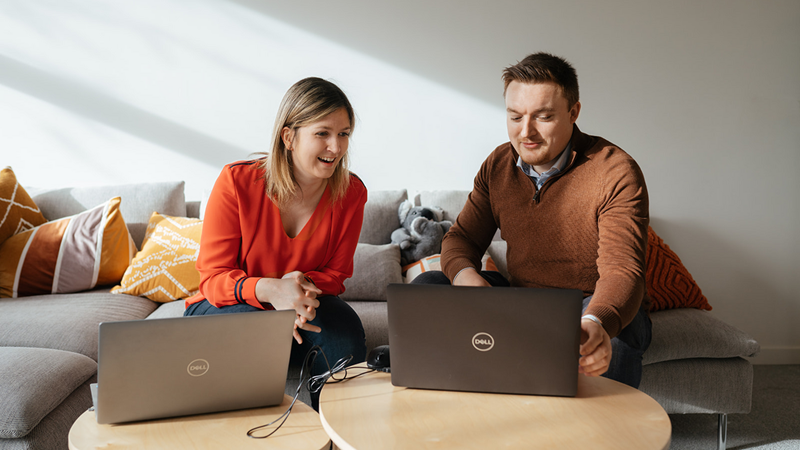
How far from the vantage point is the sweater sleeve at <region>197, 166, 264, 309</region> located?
4.51 feet

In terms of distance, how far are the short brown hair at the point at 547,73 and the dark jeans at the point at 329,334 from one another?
79cm

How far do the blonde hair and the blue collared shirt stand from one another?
520 millimetres

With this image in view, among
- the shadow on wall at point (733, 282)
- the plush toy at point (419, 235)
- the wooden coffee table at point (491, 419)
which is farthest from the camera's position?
the shadow on wall at point (733, 282)

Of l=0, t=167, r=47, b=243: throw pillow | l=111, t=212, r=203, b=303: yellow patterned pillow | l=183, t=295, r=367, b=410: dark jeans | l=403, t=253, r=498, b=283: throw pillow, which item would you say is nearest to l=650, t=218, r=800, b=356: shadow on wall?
l=403, t=253, r=498, b=283: throw pillow


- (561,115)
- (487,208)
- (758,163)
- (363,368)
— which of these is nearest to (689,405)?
(487,208)

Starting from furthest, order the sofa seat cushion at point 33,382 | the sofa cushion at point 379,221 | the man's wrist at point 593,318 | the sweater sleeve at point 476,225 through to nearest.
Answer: the sofa cushion at point 379,221, the sweater sleeve at point 476,225, the sofa seat cushion at point 33,382, the man's wrist at point 593,318

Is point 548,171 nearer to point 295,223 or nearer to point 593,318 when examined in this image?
point 593,318

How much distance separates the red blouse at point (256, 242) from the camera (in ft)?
4.58

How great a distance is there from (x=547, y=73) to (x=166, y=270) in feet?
5.31

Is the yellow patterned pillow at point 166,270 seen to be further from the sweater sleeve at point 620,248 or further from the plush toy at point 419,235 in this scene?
the sweater sleeve at point 620,248

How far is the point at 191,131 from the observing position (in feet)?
8.46

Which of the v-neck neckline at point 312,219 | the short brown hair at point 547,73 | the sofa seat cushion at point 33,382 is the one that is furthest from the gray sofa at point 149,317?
the short brown hair at point 547,73

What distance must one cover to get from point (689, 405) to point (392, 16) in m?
2.05

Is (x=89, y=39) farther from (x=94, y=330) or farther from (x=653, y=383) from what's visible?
(x=653, y=383)
